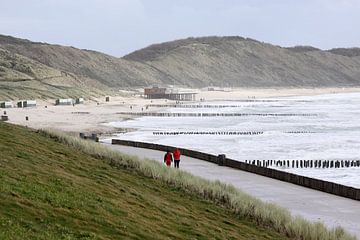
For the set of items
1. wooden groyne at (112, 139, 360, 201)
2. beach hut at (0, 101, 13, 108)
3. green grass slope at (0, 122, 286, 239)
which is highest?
green grass slope at (0, 122, 286, 239)

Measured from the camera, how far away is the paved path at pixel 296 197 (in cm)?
2097

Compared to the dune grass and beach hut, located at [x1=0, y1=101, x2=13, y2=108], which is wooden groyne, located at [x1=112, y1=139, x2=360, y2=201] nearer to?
the dune grass

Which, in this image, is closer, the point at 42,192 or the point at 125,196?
the point at 42,192

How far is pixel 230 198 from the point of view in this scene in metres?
21.1

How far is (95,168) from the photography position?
22812mm

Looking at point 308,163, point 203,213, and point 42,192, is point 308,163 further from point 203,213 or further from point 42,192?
point 42,192

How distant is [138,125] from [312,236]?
53.3 meters

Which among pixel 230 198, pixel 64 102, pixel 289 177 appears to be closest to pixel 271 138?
pixel 289 177

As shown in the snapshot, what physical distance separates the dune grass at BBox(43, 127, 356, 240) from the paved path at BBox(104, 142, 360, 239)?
163cm

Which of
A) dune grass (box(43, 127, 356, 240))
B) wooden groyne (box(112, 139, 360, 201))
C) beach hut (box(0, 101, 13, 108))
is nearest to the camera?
dune grass (box(43, 127, 356, 240))

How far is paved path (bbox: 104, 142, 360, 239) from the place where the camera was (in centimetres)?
2097

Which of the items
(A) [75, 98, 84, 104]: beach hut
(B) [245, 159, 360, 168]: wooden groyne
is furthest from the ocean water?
(A) [75, 98, 84, 104]: beach hut

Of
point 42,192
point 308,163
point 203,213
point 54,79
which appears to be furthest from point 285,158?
point 54,79

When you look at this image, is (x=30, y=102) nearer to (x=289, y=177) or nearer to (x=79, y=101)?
(x=79, y=101)
